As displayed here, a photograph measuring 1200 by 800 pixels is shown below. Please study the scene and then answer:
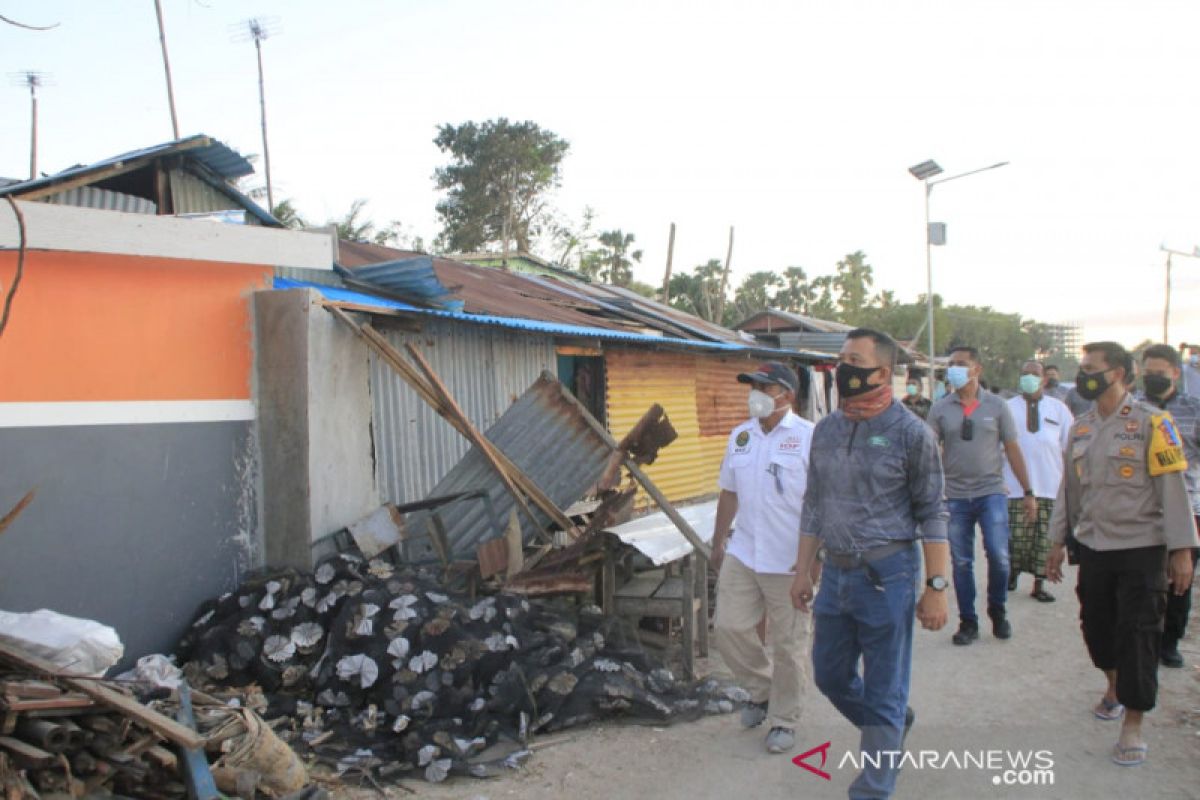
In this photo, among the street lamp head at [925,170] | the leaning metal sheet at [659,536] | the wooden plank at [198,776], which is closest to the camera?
the wooden plank at [198,776]

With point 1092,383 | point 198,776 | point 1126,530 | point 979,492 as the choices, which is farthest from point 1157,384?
point 198,776

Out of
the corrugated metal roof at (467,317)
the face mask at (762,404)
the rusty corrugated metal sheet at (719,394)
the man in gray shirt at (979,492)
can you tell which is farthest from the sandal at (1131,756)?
the rusty corrugated metal sheet at (719,394)

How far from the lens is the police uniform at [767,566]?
468cm

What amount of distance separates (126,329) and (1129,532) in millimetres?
5642

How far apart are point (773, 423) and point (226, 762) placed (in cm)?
304

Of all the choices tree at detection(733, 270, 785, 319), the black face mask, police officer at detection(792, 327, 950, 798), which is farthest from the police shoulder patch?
tree at detection(733, 270, 785, 319)

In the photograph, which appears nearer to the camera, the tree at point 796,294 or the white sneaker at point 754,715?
the white sneaker at point 754,715

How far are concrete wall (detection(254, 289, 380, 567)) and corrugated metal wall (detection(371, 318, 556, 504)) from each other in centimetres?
56

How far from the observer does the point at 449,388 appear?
793 cm

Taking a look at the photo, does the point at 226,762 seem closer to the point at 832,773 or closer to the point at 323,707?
the point at 323,707

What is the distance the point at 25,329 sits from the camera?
16.9 feet

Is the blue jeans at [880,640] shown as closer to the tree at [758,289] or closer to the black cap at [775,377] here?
the black cap at [775,377]

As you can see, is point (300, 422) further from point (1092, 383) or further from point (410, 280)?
point (1092, 383)

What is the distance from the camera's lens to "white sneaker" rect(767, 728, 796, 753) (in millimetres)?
4586
